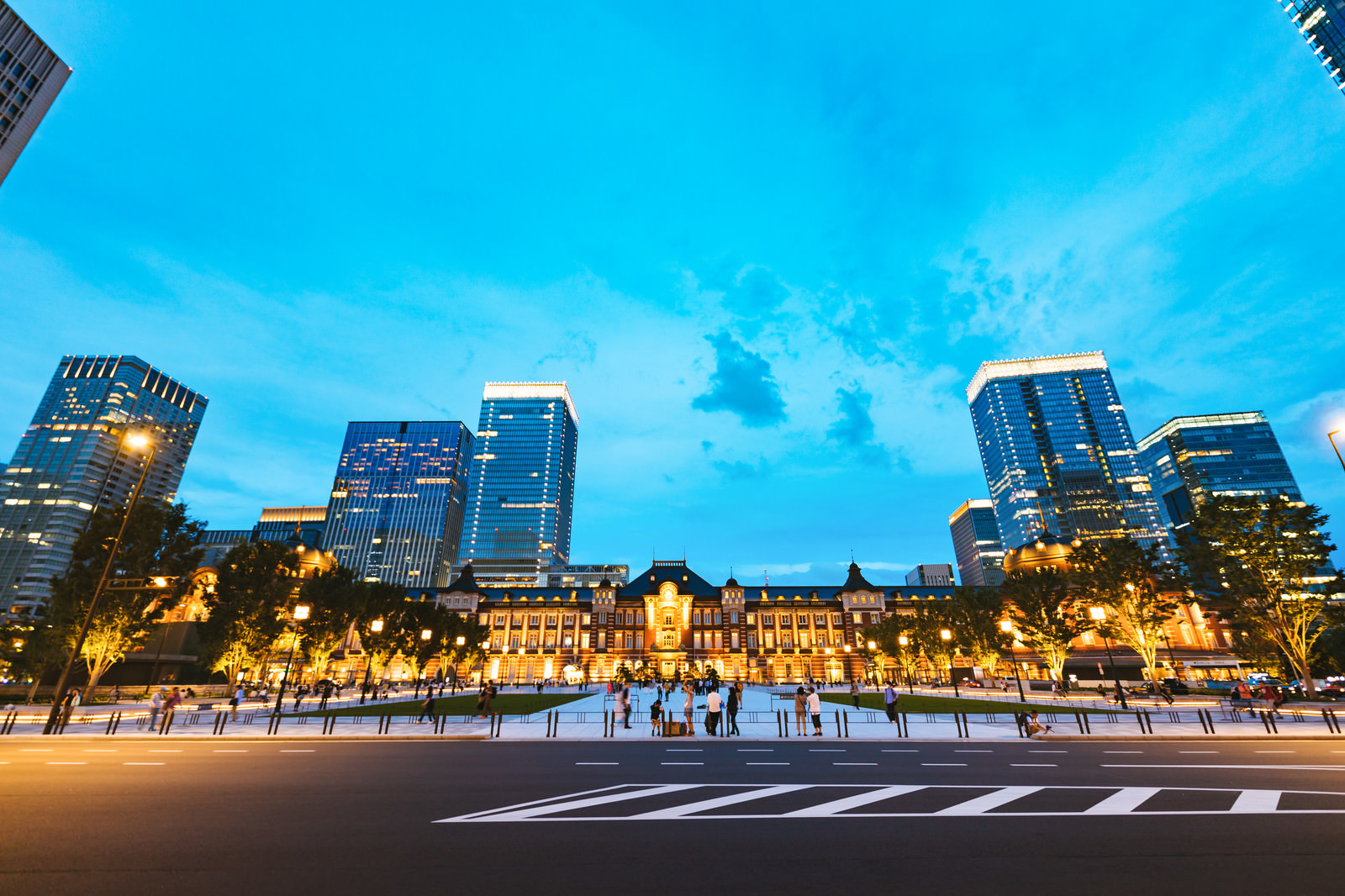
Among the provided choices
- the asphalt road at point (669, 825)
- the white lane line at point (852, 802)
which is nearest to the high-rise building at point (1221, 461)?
the asphalt road at point (669, 825)

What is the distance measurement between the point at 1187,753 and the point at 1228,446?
20454 cm

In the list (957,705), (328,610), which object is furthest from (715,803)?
(328,610)

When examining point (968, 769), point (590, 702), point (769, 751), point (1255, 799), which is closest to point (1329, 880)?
point (1255, 799)

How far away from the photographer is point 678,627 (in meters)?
98.2

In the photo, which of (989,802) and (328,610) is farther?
(328,610)

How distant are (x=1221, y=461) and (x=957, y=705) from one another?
612 feet

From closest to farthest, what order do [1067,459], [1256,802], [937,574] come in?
[1256,802]
[937,574]
[1067,459]

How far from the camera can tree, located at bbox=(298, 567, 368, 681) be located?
159ft

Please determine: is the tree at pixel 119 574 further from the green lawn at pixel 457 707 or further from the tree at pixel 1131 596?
the tree at pixel 1131 596

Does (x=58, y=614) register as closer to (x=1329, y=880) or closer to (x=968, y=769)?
(x=968, y=769)

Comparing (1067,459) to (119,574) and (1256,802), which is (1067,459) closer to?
(1256,802)

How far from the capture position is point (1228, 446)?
161500 millimetres

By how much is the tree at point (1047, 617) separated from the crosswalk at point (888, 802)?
47339 mm

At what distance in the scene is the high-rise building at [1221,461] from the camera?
506 feet
